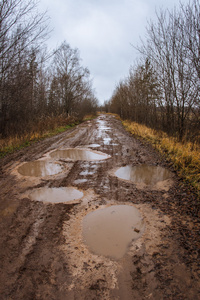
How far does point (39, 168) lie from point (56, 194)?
5.93ft

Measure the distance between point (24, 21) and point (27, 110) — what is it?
4.87 metres

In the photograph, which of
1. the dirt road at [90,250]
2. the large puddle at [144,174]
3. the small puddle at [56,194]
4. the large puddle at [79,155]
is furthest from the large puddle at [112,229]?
the large puddle at [79,155]

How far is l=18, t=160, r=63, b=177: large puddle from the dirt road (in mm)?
572

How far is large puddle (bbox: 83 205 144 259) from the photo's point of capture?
229 cm

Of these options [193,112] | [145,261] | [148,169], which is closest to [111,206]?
[145,261]

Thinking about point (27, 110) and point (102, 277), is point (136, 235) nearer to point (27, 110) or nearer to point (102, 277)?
point (102, 277)

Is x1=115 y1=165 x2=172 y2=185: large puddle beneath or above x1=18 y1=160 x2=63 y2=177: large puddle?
beneath

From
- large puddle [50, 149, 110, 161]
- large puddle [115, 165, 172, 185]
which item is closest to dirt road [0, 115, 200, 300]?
large puddle [115, 165, 172, 185]

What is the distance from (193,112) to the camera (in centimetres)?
760

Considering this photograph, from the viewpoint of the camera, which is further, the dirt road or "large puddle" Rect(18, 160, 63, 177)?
"large puddle" Rect(18, 160, 63, 177)

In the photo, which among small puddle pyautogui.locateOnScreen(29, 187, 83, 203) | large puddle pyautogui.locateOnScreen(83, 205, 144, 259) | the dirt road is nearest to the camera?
the dirt road

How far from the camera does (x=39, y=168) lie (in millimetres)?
5227

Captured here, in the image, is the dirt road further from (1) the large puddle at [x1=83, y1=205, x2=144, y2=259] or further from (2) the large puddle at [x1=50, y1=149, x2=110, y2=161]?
(2) the large puddle at [x1=50, y1=149, x2=110, y2=161]

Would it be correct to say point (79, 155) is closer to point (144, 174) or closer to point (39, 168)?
point (39, 168)
